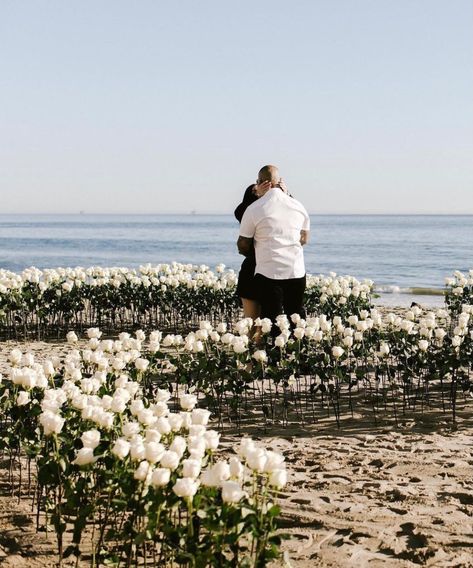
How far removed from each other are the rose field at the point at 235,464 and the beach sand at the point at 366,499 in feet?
0.05

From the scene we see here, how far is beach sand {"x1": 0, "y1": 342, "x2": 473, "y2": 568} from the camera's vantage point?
4105mm

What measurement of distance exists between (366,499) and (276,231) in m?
3.52

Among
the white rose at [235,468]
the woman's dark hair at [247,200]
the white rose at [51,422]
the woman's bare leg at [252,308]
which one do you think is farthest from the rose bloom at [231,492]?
the woman's dark hair at [247,200]

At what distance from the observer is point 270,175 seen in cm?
783

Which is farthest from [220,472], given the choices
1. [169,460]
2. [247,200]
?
[247,200]

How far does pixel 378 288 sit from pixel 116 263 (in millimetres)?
23007

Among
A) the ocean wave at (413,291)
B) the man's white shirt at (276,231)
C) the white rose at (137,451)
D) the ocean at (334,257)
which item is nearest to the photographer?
the white rose at (137,451)

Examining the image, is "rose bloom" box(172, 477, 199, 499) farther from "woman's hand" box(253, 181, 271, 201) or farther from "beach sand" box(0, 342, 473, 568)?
"woman's hand" box(253, 181, 271, 201)

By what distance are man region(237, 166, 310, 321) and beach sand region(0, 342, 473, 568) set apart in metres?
1.62

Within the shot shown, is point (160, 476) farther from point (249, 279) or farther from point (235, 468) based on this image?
point (249, 279)

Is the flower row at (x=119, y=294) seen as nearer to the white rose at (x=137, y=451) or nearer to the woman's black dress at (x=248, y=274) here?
the woman's black dress at (x=248, y=274)

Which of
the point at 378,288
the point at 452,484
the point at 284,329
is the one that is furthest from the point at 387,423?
the point at 378,288

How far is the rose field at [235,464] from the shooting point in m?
3.22

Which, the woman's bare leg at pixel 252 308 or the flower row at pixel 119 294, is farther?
the flower row at pixel 119 294
